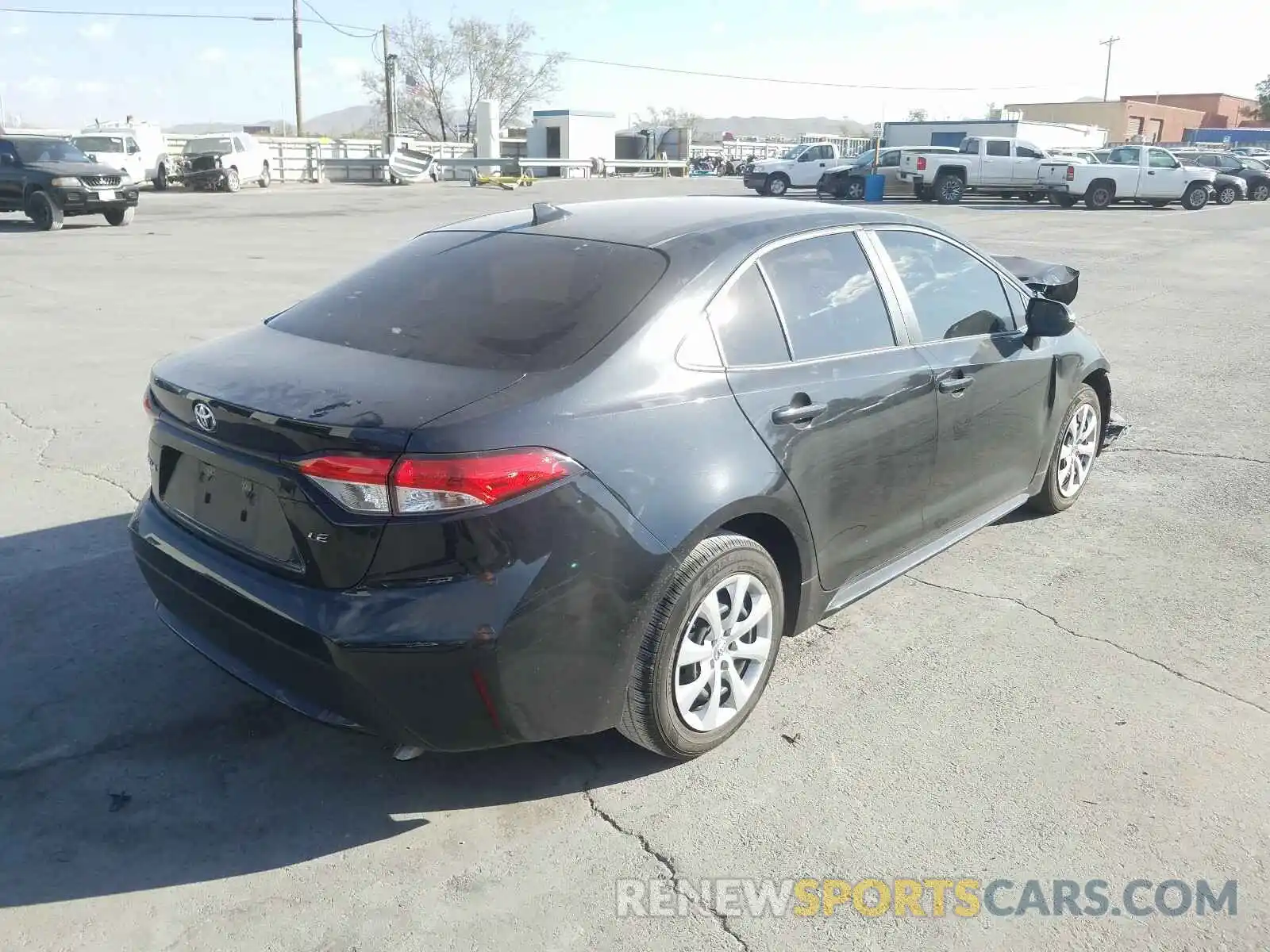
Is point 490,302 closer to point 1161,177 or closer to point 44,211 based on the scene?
point 44,211

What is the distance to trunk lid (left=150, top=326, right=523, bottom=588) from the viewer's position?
2.69 meters

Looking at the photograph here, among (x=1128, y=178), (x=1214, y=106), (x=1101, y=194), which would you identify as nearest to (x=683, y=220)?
(x=1101, y=194)

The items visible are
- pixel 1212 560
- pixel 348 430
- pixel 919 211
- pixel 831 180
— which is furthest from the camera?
pixel 831 180

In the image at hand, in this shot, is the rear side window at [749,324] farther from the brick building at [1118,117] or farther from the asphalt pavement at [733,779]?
the brick building at [1118,117]

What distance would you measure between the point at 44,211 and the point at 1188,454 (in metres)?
21.1

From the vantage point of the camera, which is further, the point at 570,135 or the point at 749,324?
the point at 570,135

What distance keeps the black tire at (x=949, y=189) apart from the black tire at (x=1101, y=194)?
3.64 metres

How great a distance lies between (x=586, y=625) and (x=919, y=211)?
27456mm

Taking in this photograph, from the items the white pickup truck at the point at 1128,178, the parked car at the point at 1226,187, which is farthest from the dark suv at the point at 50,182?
the parked car at the point at 1226,187

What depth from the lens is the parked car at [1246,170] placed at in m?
35.4

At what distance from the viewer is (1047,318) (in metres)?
4.57

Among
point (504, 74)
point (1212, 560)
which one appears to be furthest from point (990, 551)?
point (504, 74)

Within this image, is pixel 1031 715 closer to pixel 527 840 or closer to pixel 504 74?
pixel 527 840

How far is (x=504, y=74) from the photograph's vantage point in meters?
73.7
